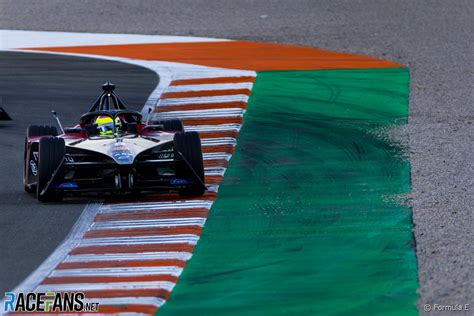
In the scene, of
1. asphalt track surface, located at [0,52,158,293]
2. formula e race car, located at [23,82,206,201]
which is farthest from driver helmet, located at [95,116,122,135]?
asphalt track surface, located at [0,52,158,293]

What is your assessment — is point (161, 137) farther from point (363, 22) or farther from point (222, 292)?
point (363, 22)

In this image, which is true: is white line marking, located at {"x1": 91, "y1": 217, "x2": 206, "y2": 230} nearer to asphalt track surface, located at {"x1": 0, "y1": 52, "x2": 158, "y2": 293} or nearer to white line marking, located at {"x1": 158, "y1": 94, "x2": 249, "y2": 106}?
asphalt track surface, located at {"x1": 0, "y1": 52, "x2": 158, "y2": 293}

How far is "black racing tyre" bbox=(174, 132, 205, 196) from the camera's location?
1311cm

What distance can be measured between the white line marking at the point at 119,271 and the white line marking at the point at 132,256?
1.17 ft

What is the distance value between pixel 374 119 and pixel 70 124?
4.70 m

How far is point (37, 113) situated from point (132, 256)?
8731 mm

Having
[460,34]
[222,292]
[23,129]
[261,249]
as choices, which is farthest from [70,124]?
[460,34]

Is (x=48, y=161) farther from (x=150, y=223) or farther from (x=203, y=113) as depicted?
(x=203, y=113)

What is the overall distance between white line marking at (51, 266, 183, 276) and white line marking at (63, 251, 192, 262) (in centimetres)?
36

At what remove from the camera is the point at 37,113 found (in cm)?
1912

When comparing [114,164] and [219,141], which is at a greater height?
[219,141]

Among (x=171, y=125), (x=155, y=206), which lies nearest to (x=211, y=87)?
(x=171, y=125)

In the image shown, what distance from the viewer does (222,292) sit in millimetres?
9602

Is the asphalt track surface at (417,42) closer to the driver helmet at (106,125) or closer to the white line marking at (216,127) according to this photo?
the white line marking at (216,127)
